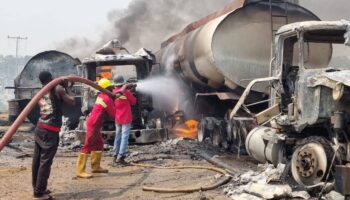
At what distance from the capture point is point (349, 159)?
5340 millimetres

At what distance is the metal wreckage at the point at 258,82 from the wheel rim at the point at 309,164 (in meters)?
0.01

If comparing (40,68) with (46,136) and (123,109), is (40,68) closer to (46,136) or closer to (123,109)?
(123,109)

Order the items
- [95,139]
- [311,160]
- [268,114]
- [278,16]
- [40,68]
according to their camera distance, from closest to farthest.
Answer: [311,160], [268,114], [95,139], [278,16], [40,68]

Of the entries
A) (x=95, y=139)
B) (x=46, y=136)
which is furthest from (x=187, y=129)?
(x=46, y=136)

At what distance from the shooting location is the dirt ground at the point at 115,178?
6273 mm

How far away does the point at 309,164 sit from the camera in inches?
226

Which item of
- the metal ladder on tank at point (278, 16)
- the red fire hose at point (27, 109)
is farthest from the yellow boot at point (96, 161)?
the metal ladder on tank at point (278, 16)

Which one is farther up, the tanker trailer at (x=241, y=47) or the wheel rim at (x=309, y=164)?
Answer: the tanker trailer at (x=241, y=47)

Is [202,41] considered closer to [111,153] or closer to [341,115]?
[111,153]

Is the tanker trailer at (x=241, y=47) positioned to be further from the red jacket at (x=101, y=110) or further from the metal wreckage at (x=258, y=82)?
the red jacket at (x=101, y=110)

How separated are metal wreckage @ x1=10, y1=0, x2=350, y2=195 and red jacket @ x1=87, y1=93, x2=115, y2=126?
2.25 meters

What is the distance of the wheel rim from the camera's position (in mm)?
5523

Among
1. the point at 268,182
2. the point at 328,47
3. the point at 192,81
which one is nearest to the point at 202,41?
the point at 192,81

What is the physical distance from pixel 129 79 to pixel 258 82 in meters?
4.75
